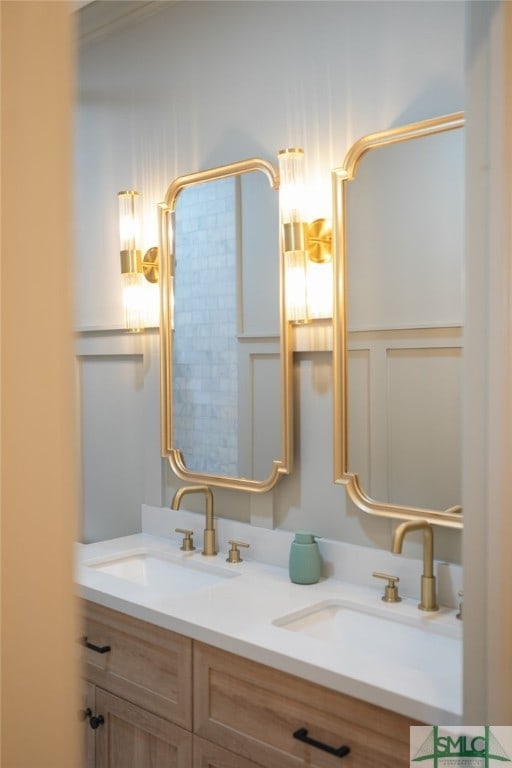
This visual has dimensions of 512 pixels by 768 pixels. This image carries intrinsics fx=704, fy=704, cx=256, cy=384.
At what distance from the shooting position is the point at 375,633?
1556 mm

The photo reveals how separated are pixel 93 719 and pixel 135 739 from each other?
156 mm

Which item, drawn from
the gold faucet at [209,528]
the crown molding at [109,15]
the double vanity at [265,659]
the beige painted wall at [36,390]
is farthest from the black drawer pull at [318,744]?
the crown molding at [109,15]

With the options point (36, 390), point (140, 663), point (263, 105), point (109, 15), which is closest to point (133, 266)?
point (263, 105)

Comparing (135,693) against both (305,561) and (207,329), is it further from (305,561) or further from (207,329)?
(207,329)

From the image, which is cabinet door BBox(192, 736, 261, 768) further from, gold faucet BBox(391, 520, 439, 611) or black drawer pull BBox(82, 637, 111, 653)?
gold faucet BBox(391, 520, 439, 611)

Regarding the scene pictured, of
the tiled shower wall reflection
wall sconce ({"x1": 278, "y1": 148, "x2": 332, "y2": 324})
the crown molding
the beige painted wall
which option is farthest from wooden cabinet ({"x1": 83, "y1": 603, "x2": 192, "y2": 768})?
the crown molding

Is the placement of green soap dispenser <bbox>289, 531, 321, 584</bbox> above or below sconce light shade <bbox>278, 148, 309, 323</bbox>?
below

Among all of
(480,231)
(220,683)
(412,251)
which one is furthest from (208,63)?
(220,683)

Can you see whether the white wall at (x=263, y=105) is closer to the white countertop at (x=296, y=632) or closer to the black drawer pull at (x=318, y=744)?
the white countertop at (x=296, y=632)

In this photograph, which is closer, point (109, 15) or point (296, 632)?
point (296, 632)

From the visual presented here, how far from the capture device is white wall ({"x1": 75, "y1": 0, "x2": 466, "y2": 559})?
5.56 ft

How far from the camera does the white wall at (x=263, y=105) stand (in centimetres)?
169

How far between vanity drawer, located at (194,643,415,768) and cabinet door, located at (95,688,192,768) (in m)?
0.09

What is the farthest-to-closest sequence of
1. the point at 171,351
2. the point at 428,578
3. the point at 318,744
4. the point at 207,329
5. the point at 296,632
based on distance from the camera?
the point at 171,351 < the point at 207,329 < the point at 428,578 < the point at 296,632 < the point at 318,744
